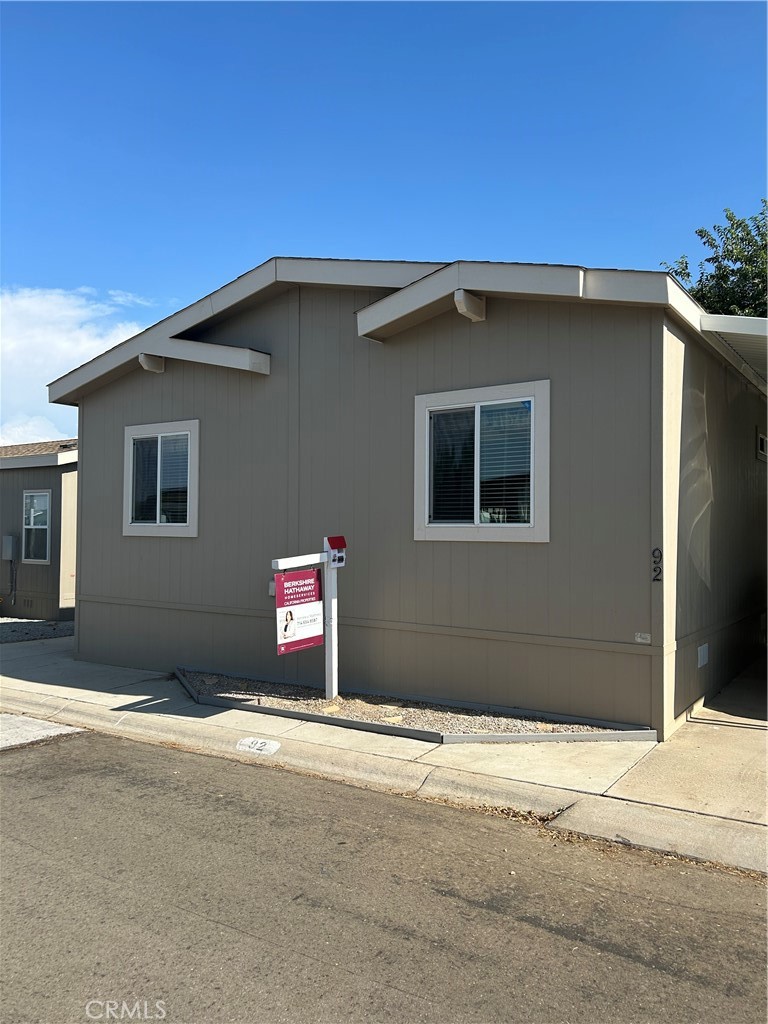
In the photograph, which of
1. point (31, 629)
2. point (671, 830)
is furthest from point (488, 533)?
point (31, 629)

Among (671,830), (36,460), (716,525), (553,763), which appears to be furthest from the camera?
(36,460)

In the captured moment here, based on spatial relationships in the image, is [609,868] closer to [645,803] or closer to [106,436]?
[645,803]

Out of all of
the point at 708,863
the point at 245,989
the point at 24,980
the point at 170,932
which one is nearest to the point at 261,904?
the point at 170,932

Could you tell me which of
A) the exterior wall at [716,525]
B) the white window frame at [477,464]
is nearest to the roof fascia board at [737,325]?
the exterior wall at [716,525]

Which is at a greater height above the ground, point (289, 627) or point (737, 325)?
point (737, 325)

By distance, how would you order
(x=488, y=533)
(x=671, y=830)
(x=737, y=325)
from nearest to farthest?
1. (x=671, y=830)
2. (x=737, y=325)
3. (x=488, y=533)

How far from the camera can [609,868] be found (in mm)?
4539

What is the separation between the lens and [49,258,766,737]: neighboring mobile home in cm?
701

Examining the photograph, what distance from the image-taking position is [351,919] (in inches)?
153

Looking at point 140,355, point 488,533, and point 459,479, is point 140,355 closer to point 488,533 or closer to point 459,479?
point 459,479

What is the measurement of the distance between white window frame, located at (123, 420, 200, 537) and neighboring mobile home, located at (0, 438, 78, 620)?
5673 mm

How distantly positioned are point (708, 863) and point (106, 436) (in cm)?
943

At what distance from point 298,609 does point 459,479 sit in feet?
6.84

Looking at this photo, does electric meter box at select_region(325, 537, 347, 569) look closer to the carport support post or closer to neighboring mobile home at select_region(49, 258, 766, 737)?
the carport support post
